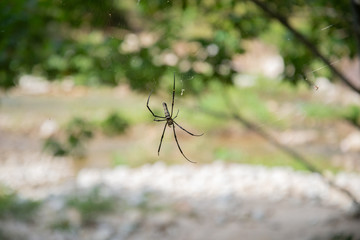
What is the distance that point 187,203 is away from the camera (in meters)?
4.23

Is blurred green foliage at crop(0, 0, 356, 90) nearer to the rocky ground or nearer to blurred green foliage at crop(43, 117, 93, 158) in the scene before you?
blurred green foliage at crop(43, 117, 93, 158)

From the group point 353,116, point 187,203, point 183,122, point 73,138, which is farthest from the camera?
point 183,122

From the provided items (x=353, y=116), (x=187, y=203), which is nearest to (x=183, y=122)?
(x=187, y=203)

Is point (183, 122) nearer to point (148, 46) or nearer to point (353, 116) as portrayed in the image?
point (353, 116)

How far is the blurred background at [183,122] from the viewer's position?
2184 millimetres

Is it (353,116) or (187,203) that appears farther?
(187,203)

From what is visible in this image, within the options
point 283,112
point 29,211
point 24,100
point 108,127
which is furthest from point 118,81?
point 24,100

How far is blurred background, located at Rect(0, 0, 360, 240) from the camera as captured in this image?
2184mm

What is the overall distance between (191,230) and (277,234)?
0.68m

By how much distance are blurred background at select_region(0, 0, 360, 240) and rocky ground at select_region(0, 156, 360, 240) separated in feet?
0.06

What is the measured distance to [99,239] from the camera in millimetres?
3467

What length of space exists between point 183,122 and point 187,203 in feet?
8.28

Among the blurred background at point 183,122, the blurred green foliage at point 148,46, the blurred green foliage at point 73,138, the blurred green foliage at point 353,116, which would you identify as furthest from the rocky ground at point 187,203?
the blurred green foliage at point 148,46

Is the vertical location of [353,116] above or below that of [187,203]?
below
